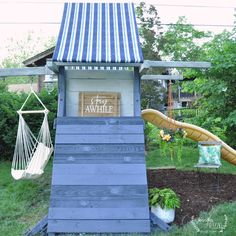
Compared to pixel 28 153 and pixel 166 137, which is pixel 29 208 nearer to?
pixel 28 153

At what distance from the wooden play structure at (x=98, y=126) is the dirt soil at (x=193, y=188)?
0.79 m

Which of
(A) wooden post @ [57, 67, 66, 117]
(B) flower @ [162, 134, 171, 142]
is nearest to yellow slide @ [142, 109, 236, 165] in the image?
(B) flower @ [162, 134, 171, 142]

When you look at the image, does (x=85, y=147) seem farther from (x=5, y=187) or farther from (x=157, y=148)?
(x=157, y=148)

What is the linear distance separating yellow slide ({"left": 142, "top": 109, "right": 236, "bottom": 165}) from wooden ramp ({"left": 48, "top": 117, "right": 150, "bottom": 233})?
7.33ft

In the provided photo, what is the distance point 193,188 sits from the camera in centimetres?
559

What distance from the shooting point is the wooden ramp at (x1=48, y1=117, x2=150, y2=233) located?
3.85m

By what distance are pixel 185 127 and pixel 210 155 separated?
4.25 feet

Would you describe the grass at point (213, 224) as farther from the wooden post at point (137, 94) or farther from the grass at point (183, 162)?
the grass at point (183, 162)

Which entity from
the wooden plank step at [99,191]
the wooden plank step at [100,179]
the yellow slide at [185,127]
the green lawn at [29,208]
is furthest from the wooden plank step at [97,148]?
the yellow slide at [185,127]

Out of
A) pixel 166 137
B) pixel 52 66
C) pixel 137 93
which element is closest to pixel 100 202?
pixel 137 93

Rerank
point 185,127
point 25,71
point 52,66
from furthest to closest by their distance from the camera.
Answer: point 185,127 → point 25,71 → point 52,66

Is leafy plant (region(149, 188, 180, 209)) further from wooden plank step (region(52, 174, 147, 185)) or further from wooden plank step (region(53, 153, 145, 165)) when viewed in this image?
wooden plank step (region(53, 153, 145, 165))

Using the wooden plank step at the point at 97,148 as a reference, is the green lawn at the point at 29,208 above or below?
below

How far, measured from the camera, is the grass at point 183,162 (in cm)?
741
